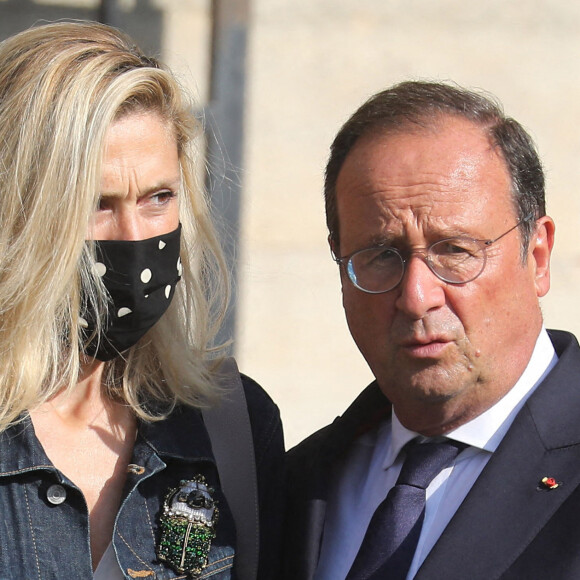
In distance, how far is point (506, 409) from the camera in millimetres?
2285

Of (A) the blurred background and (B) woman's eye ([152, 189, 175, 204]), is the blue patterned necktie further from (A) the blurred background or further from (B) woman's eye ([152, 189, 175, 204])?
(A) the blurred background

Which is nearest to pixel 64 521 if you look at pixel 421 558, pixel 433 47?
pixel 421 558

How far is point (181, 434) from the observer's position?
2.46 m

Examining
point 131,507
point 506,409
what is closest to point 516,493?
point 506,409

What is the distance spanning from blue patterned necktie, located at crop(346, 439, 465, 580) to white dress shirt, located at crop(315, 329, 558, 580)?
20 millimetres

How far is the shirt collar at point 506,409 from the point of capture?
226 centimetres

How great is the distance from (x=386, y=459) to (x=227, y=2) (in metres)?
2.38

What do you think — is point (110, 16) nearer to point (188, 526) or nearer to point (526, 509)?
point (188, 526)

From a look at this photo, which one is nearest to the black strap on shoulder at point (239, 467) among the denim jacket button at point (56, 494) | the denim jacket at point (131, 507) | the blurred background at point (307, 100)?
the denim jacket at point (131, 507)

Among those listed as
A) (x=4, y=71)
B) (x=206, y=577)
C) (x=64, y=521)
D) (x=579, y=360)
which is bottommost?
→ (x=206, y=577)

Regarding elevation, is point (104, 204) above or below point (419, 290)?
above

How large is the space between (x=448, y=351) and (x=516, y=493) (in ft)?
1.11

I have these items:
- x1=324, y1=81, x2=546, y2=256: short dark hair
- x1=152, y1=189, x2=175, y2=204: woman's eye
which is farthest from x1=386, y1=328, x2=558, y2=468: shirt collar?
x1=152, y1=189, x2=175, y2=204: woman's eye

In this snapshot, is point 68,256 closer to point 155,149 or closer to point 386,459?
point 155,149
